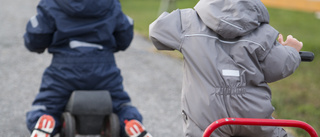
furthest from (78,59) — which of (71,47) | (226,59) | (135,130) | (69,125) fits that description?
(226,59)

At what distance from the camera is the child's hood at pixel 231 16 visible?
2.65 metres

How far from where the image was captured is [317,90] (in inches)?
267

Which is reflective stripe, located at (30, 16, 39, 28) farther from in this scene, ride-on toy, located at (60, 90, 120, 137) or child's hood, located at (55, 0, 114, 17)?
ride-on toy, located at (60, 90, 120, 137)

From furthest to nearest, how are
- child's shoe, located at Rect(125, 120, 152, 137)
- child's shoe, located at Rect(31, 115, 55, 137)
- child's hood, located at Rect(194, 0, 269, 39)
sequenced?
child's shoe, located at Rect(125, 120, 152, 137) → child's shoe, located at Rect(31, 115, 55, 137) → child's hood, located at Rect(194, 0, 269, 39)

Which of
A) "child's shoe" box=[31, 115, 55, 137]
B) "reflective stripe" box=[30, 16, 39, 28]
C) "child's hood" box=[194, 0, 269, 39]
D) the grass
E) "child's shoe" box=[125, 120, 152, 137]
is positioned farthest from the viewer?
the grass

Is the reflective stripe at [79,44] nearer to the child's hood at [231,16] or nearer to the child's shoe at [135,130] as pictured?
the child's shoe at [135,130]

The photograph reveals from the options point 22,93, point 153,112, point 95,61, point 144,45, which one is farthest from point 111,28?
point 144,45

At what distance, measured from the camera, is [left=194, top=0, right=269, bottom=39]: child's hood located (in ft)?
8.71

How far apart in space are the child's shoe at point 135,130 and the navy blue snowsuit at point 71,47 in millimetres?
158

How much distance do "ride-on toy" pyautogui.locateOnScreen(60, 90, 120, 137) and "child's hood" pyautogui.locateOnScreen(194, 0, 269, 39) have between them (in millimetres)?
1392

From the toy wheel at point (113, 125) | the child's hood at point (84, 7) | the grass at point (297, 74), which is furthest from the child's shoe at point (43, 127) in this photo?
the grass at point (297, 74)

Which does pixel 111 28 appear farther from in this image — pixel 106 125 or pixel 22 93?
pixel 22 93

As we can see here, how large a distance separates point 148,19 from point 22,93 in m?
6.34

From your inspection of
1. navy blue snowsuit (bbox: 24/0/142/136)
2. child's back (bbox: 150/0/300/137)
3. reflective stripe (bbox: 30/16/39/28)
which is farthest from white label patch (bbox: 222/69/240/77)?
reflective stripe (bbox: 30/16/39/28)
